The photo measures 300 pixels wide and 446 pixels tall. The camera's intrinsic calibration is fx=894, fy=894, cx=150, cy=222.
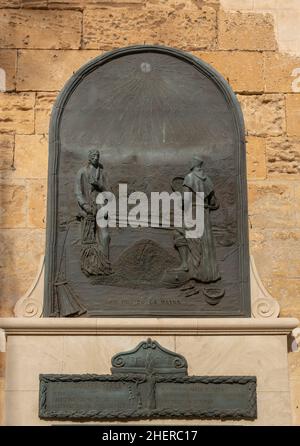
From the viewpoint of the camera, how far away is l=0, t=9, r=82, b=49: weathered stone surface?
8.72m

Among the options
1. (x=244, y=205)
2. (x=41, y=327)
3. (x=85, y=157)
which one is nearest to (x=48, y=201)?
(x=85, y=157)

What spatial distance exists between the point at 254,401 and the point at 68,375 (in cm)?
160

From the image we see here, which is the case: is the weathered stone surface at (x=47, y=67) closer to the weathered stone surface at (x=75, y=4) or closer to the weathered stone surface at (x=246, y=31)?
the weathered stone surface at (x=75, y=4)

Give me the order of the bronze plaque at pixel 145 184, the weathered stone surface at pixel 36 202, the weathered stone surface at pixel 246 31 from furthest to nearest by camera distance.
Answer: the weathered stone surface at pixel 246 31 → the weathered stone surface at pixel 36 202 → the bronze plaque at pixel 145 184

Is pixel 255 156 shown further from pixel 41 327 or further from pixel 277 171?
pixel 41 327

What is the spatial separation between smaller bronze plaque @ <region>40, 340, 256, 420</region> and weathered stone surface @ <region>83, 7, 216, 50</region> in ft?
10.3

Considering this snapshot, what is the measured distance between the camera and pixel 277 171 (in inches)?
333

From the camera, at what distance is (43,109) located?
855cm

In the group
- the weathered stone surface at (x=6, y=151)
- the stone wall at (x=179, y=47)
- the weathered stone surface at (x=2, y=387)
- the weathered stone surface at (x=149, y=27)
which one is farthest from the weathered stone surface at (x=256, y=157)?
the weathered stone surface at (x=2, y=387)

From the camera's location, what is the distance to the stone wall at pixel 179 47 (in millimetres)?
8219

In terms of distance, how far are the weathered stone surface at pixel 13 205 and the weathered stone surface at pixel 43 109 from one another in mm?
591

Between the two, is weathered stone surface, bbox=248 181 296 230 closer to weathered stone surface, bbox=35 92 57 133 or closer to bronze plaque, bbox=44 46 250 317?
bronze plaque, bbox=44 46 250 317

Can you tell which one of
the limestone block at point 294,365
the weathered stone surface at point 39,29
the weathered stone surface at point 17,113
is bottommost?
the limestone block at point 294,365

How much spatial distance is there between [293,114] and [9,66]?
2.78m
